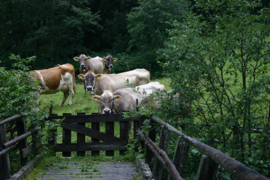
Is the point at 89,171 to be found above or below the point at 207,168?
below

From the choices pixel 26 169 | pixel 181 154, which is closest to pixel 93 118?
pixel 26 169

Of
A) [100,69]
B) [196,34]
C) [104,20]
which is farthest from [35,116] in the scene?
[104,20]

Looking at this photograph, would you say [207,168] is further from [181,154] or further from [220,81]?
[220,81]

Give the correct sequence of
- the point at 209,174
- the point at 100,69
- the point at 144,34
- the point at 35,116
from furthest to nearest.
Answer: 1. the point at 144,34
2. the point at 100,69
3. the point at 35,116
4. the point at 209,174

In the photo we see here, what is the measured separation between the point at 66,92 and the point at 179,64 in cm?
952

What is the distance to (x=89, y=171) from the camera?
5.27m

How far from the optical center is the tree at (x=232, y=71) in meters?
4.02

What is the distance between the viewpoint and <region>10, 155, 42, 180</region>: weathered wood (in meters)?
4.27

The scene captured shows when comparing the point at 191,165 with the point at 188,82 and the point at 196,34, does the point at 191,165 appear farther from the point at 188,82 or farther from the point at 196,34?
the point at 196,34

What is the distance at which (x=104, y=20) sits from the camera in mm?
33312

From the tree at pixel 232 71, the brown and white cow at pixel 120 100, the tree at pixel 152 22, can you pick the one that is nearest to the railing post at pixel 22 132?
the tree at pixel 232 71

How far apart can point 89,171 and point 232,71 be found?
282 cm

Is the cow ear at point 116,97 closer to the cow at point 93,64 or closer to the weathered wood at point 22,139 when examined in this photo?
the weathered wood at point 22,139

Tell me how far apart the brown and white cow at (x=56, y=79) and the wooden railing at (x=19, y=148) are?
7129mm
